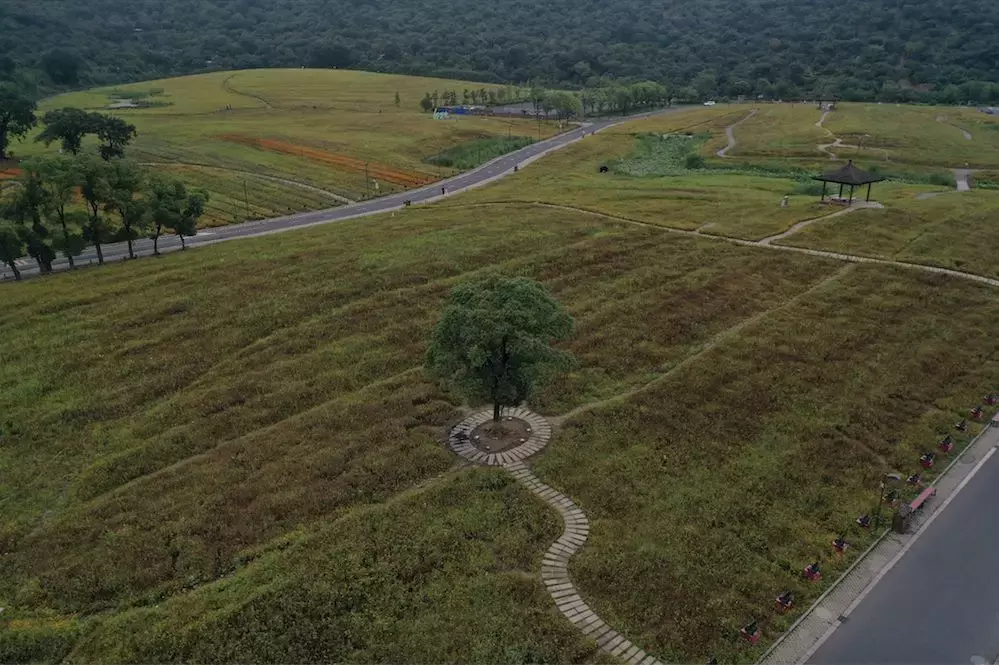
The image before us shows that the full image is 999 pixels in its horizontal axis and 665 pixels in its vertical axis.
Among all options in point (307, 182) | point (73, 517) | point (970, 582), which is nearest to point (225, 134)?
point (307, 182)

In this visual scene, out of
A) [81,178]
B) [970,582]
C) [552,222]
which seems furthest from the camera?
[552,222]

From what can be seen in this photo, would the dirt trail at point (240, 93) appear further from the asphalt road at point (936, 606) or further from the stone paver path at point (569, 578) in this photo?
the asphalt road at point (936, 606)

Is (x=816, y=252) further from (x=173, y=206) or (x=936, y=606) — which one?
(x=173, y=206)

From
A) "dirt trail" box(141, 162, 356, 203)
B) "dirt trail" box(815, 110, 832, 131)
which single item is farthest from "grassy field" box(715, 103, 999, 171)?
"dirt trail" box(141, 162, 356, 203)

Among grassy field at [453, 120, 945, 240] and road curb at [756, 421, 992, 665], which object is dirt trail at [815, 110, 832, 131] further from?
road curb at [756, 421, 992, 665]

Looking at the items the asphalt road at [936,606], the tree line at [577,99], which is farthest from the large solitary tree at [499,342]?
the tree line at [577,99]

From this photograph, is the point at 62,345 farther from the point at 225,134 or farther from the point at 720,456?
the point at 225,134
